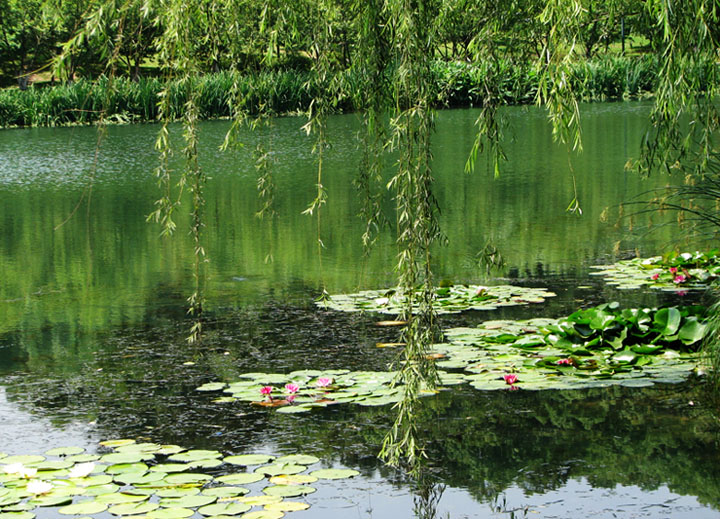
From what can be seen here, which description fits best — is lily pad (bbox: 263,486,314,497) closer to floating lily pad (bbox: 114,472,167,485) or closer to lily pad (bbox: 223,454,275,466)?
lily pad (bbox: 223,454,275,466)

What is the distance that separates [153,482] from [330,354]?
2.28 metres

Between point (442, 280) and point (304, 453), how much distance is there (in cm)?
391

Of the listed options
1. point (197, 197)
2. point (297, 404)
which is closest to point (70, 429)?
point (297, 404)

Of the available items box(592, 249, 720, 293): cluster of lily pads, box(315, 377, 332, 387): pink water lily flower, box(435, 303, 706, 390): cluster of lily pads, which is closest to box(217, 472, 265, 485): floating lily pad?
box(315, 377, 332, 387): pink water lily flower

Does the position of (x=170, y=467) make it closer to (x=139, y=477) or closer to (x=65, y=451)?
(x=139, y=477)

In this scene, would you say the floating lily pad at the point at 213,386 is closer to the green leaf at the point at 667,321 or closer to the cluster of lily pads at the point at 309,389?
the cluster of lily pads at the point at 309,389

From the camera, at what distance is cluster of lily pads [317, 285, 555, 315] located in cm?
741

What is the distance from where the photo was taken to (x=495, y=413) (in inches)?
196

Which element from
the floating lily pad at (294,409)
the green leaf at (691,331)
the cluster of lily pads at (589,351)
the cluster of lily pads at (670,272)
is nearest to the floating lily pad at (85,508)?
the floating lily pad at (294,409)

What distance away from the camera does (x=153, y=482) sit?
4047mm

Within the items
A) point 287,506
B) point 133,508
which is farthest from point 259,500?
point 133,508

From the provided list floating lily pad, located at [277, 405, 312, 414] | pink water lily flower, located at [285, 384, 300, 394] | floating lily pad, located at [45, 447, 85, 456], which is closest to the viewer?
floating lily pad, located at [45, 447, 85, 456]

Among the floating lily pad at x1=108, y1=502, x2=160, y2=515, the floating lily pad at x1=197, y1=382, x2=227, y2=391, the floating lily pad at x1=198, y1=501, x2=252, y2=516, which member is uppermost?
the floating lily pad at x1=108, y1=502, x2=160, y2=515

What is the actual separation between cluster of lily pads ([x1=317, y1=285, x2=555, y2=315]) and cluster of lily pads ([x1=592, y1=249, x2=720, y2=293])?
0.81 m
